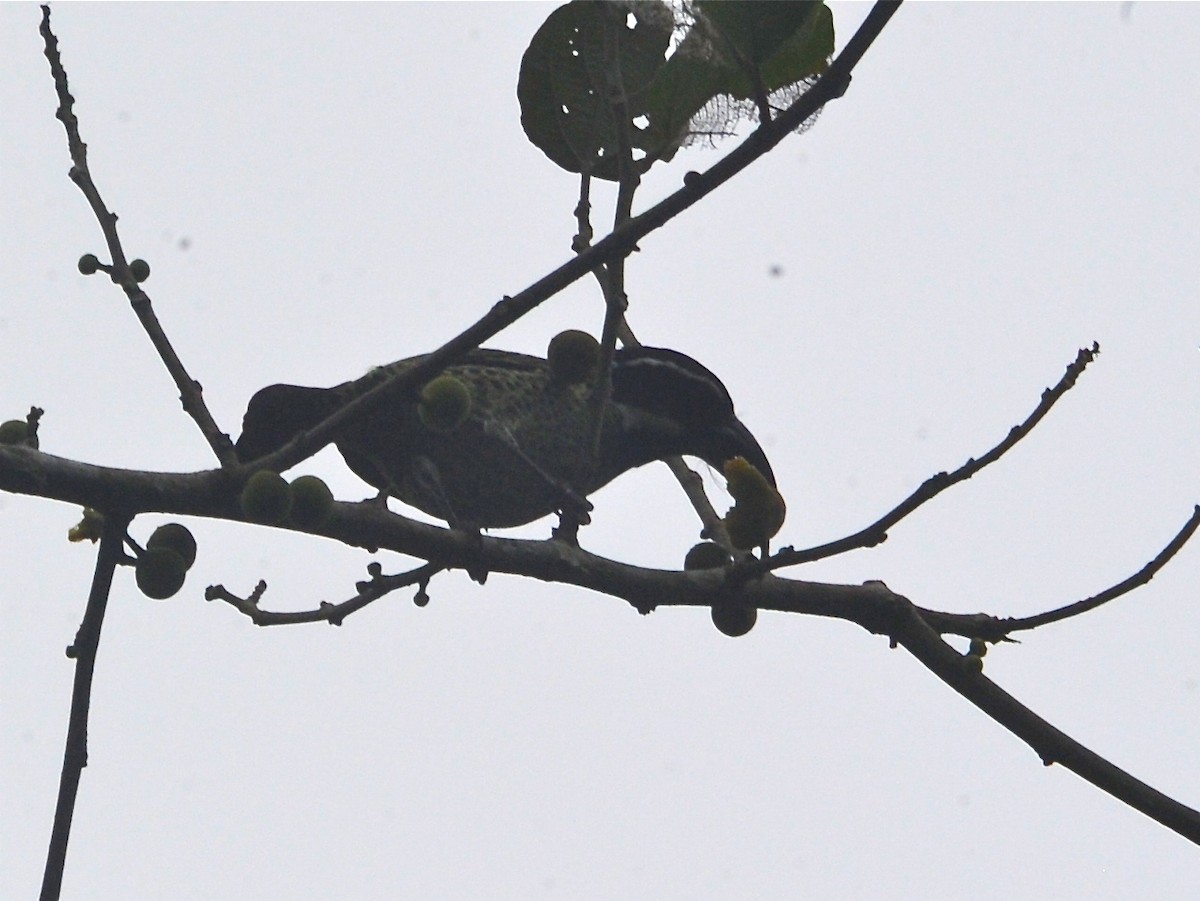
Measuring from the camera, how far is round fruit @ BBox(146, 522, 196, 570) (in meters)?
3.06

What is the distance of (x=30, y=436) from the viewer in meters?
2.92

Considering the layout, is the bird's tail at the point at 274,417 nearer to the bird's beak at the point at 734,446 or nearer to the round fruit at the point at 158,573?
the round fruit at the point at 158,573

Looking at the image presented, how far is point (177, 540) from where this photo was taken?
307 centimetres

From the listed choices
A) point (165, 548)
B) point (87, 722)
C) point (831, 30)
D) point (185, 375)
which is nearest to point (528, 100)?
point (831, 30)

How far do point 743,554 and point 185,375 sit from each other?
1.30 metres

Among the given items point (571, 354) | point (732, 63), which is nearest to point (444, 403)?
point (571, 354)

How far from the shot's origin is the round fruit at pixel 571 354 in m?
3.61

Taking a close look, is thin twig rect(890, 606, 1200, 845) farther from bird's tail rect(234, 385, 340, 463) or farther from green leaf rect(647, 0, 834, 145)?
bird's tail rect(234, 385, 340, 463)

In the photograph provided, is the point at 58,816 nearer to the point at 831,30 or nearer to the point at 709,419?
the point at 831,30

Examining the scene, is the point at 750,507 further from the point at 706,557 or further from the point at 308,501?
the point at 308,501

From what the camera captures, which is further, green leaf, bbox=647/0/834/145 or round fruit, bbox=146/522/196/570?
round fruit, bbox=146/522/196/570

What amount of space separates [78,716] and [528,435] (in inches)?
84.4

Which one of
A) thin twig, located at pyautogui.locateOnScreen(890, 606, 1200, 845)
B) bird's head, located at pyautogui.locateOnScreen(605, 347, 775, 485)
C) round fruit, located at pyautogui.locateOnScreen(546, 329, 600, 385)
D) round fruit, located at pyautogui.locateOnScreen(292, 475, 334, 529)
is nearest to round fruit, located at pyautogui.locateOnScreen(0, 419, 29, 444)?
round fruit, located at pyautogui.locateOnScreen(292, 475, 334, 529)

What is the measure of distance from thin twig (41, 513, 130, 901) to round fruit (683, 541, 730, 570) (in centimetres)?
132
